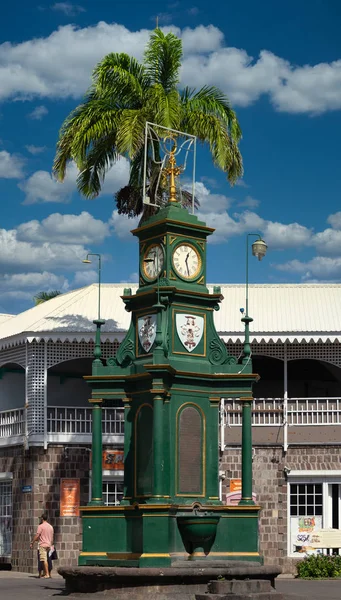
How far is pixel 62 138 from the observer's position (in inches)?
1028

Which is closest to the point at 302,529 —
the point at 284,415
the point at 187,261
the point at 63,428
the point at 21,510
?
the point at 284,415

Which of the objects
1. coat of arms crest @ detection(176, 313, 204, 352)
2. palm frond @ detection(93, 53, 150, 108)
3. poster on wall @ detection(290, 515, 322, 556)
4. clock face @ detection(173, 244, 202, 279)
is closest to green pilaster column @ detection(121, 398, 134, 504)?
coat of arms crest @ detection(176, 313, 204, 352)

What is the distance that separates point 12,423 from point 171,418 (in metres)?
11.9

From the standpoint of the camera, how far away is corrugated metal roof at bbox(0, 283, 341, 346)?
29125 mm

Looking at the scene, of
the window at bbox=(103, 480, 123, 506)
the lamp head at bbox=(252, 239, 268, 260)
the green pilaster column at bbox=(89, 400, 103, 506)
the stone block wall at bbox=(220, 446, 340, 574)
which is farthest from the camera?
the window at bbox=(103, 480, 123, 506)

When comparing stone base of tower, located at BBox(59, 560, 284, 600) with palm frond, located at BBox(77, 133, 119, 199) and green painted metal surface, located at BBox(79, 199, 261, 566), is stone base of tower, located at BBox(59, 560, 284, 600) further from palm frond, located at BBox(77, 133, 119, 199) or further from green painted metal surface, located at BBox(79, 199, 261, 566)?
palm frond, located at BBox(77, 133, 119, 199)

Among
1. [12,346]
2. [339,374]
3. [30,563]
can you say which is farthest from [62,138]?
[339,374]

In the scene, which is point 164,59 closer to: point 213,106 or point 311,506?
point 213,106

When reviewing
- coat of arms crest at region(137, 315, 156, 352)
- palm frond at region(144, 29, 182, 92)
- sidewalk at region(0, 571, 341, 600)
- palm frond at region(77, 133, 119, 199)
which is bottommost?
sidewalk at region(0, 571, 341, 600)

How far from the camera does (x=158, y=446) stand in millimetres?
18516

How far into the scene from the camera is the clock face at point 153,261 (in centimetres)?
1991

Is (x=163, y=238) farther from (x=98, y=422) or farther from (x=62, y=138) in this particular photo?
(x=62, y=138)

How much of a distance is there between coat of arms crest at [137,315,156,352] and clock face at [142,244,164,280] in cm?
78

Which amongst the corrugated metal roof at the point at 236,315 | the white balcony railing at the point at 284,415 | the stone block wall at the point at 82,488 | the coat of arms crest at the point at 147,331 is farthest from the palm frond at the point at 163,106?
the stone block wall at the point at 82,488
